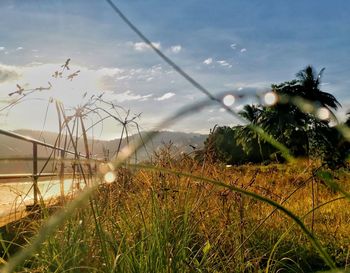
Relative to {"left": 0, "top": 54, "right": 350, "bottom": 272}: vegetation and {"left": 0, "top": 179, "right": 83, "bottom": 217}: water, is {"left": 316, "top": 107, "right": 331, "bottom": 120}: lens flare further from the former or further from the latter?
{"left": 0, "top": 179, "right": 83, "bottom": 217}: water

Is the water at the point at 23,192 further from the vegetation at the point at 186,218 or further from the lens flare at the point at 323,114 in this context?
the lens flare at the point at 323,114

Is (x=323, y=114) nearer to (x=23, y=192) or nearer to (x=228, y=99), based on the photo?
(x=228, y=99)

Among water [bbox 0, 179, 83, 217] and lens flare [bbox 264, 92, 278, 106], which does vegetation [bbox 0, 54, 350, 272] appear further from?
water [bbox 0, 179, 83, 217]

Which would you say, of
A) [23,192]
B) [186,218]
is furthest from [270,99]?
[23,192]

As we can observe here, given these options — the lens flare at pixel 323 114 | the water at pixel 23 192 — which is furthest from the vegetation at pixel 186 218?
the water at pixel 23 192

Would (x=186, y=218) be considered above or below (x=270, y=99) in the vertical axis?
below

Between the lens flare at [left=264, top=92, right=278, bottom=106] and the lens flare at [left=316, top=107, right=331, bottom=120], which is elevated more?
the lens flare at [left=264, top=92, right=278, bottom=106]

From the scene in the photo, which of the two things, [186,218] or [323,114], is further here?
[186,218]

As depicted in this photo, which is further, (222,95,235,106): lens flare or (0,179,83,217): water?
(0,179,83,217): water

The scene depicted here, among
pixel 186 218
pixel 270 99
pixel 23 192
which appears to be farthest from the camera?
pixel 23 192

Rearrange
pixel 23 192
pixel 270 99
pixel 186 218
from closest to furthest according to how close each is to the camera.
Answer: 1. pixel 270 99
2. pixel 186 218
3. pixel 23 192

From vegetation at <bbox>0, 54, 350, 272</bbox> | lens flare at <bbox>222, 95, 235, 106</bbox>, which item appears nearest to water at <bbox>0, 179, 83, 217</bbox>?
vegetation at <bbox>0, 54, 350, 272</bbox>

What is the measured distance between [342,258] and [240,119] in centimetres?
341

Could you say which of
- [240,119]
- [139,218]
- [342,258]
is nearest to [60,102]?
[139,218]
